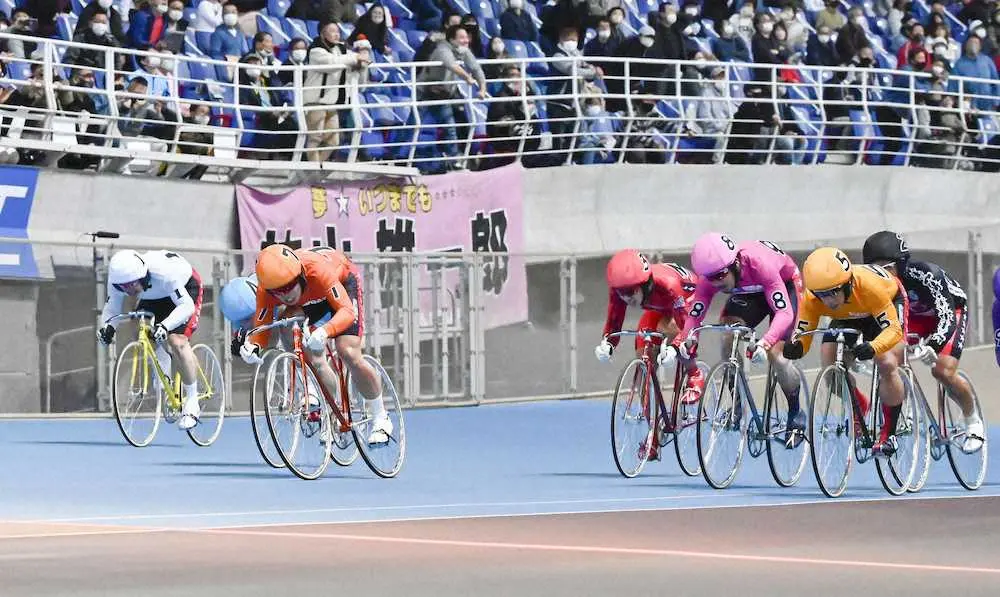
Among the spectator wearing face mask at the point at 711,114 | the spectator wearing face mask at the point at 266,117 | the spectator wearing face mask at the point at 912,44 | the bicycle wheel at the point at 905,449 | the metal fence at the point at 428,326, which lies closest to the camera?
the bicycle wheel at the point at 905,449

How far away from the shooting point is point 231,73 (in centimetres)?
2061

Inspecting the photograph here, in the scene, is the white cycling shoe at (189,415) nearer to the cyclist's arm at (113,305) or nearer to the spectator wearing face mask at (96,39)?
the cyclist's arm at (113,305)

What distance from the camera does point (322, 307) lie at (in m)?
13.2

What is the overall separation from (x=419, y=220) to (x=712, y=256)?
9043mm

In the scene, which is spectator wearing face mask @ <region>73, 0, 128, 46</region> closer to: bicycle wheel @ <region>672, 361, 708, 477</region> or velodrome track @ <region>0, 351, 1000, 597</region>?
velodrome track @ <region>0, 351, 1000, 597</region>

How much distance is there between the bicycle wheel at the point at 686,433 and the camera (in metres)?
13.1

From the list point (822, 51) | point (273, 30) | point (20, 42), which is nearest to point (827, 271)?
point (20, 42)

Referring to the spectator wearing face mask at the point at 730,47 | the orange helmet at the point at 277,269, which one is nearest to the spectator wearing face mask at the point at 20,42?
the orange helmet at the point at 277,269

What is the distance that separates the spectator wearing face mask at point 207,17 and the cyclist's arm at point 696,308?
9.63 meters

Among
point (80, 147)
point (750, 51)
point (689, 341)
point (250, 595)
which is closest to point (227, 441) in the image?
→ point (80, 147)

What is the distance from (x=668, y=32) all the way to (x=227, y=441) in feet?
30.7

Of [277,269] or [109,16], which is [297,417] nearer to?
[277,269]

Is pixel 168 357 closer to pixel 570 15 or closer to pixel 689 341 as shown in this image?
pixel 689 341

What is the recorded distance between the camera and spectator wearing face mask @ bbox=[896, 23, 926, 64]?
26328 millimetres
